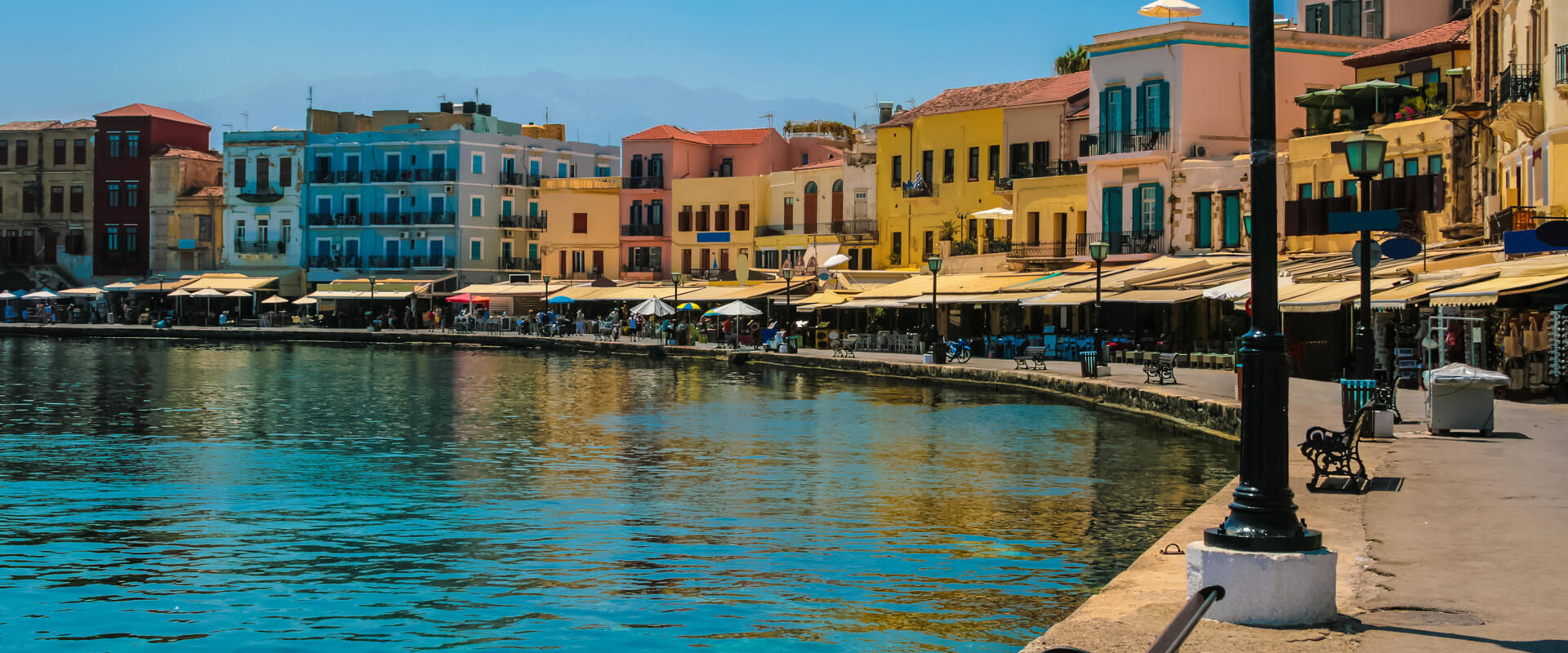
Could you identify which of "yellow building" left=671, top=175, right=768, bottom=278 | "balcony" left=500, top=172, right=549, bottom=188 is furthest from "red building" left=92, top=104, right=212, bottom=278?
"yellow building" left=671, top=175, right=768, bottom=278

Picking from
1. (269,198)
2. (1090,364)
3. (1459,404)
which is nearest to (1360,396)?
(1459,404)

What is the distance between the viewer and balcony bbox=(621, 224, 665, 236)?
235 ft

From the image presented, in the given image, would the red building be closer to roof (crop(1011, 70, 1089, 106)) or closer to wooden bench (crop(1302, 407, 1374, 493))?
roof (crop(1011, 70, 1089, 106))

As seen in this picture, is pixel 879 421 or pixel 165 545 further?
pixel 879 421

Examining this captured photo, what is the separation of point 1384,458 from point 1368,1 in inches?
1306

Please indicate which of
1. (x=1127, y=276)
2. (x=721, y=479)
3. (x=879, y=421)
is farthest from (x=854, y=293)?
(x=721, y=479)

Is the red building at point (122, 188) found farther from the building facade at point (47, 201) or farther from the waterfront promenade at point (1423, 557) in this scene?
the waterfront promenade at point (1423, 557)

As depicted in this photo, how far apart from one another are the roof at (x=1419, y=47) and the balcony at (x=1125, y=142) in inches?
228

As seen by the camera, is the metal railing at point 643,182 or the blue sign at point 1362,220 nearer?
the blue sign at point 1362,220

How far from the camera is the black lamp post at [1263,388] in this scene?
6922 millimetres

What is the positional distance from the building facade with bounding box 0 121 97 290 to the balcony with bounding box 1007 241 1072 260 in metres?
54.7

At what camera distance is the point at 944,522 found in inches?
569

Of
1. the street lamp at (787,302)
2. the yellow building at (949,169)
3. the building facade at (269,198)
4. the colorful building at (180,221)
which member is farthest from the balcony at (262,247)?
the yellow building at (949,169)

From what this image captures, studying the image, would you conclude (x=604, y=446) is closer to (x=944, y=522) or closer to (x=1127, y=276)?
(x=944, y=522)
